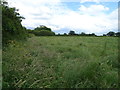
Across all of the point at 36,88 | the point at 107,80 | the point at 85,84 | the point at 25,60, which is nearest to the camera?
the point at 36,88

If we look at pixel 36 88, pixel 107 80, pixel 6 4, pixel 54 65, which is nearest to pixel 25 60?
pixel 54 65

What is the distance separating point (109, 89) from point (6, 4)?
565cm

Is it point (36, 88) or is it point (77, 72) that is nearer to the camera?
point (36, 88)

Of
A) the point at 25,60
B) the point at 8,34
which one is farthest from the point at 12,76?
the point at 8,34

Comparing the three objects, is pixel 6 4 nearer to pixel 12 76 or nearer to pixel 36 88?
pixel 12 76

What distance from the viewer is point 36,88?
2867mm

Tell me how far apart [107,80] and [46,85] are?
1.24m

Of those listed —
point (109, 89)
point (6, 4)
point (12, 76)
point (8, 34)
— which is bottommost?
point (109, 89)

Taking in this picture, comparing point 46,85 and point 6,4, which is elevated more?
point 6,4

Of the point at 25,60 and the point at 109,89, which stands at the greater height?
the point at 25,60

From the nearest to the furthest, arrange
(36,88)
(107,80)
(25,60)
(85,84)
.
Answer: (36,88), (85,84), (107,80), (25,60)

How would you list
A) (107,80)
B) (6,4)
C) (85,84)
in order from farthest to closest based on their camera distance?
(6,4), (107,80), (85,84)

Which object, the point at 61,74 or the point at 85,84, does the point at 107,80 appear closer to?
the point at 85,84

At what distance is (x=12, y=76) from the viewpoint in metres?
3.22
